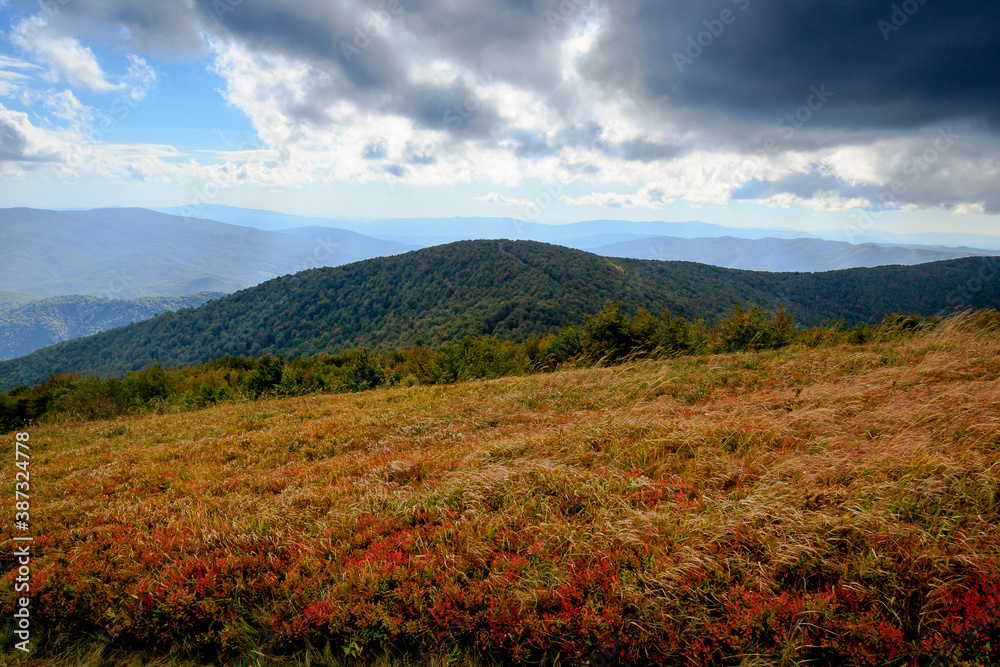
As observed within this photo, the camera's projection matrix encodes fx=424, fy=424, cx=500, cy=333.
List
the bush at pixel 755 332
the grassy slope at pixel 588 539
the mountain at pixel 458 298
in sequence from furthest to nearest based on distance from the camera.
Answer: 1. the mountain at pixel 458 298
2. the bush at pixel 755 332
3. the grassy slope at pixel 588 539

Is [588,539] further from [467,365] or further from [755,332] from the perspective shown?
[467,365]

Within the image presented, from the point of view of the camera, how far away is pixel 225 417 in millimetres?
11109

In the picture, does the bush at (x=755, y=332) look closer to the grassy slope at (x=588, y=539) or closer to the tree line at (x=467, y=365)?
the tree line at (x=467, y=365)

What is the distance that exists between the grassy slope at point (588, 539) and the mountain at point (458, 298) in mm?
69971

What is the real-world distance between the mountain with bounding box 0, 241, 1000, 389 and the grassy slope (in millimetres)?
69971

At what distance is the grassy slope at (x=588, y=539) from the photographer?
9.42 feet

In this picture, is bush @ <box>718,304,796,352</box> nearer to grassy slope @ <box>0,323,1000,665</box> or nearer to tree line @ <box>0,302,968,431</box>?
tree line @ <box>0,302,968,431</box>

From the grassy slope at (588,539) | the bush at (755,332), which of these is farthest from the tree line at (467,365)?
the grassy slope at (588,539)

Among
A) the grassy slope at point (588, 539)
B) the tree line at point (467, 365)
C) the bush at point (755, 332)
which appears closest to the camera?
the grassy slope at point (588, 539)

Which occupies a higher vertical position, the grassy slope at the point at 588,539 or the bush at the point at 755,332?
the bush at the point at 755,332

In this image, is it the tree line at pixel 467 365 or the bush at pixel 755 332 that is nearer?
the bush at pixel 755 332

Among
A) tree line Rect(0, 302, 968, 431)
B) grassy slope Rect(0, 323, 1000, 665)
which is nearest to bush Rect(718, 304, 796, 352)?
tree line Rect(0, 302, 968, 431)

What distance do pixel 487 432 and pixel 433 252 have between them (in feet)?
367

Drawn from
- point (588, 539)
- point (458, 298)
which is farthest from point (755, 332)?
point (458, 298)
